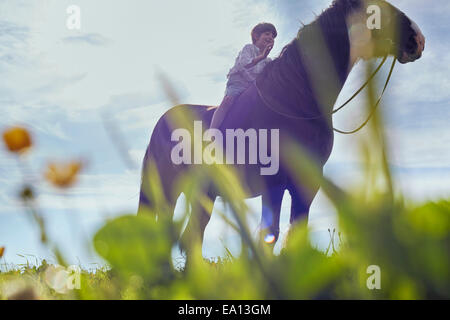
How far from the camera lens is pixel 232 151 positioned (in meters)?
2.80

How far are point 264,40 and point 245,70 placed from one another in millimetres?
299

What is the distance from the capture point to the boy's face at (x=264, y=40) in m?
3.34

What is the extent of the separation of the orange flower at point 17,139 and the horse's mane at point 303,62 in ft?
8.30

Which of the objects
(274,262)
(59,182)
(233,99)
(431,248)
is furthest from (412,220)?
(233,99)

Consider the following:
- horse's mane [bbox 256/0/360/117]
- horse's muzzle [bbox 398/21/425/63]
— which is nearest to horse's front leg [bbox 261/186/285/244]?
horse's mane [bbox 256/0/360/117]

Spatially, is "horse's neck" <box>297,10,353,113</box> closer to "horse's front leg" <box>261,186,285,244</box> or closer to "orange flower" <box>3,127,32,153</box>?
"horse's front leg" <box>261,186,285,244</box>

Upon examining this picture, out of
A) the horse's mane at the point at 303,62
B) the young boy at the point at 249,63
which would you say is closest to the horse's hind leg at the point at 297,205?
the horse's mane at the point at 303,62

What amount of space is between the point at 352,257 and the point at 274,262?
0.23 feet

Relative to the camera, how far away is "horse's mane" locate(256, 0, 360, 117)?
9.41 ft

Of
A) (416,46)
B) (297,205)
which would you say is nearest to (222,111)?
(297,205)

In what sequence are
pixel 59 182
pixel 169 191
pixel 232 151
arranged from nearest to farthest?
pixel 59 182, pixel 232 151, pixel 169 191

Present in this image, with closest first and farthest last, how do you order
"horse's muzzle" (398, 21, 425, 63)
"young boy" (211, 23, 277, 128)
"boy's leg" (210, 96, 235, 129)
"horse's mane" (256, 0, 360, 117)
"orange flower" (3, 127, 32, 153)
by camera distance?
"orange flower" (3, 127, 32, 153) → "horse's mane" (256, 0, 360, 117) → "horse's muzzle" (398, 21, 425, 63) → "boy's leg" (210, 96, 235, 129) → "young boy" (211, 23, 277, 128)

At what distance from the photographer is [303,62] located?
2.87m
